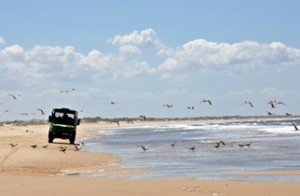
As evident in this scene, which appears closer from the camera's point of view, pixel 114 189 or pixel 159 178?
pixel 114 189

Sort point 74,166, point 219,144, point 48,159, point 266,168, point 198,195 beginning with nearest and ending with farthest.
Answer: point 198,195 < point 266,168 < point 74,166 < point 48,159 < point 219,144

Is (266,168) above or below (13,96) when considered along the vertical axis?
below

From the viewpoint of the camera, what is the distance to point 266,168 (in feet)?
77.1

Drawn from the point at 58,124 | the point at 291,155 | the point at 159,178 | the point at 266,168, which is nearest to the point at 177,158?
the point at 291,155

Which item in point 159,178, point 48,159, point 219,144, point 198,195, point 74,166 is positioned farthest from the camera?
point 219,144

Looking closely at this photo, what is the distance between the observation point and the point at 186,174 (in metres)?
21.6

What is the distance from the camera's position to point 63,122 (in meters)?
42.7

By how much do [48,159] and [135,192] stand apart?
14.3m

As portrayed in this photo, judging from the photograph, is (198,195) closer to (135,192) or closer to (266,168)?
(135,192)

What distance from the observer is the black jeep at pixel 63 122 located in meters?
42.7

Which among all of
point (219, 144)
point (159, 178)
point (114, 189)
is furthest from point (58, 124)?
point (114, 189)

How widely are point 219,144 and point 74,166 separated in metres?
17.8

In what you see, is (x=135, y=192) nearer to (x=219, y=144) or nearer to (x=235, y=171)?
(x=235, y=171)

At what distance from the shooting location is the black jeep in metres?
42.7
